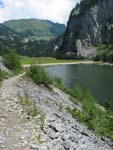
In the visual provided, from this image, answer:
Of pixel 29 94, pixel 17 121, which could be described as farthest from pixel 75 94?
pixel 17 121

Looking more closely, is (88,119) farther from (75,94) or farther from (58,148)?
(75,94)

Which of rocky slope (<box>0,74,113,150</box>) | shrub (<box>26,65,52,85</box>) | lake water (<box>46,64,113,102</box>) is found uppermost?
shrub (<box>26,65,52,85</box>)

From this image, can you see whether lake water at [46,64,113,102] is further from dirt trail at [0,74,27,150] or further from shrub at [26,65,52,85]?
dirt trail at [0,74,27,150]

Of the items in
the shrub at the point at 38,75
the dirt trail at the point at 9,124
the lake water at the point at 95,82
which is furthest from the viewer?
the lake water at the point at 95,82

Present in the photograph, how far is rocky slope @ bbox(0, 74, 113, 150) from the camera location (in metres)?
19.0

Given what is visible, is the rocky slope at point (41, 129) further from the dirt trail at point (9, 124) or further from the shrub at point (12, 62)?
the shrub at point (12, 62)

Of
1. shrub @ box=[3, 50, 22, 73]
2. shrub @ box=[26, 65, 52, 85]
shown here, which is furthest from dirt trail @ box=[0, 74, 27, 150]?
shrub @ box=[3, 50, 22, 73]

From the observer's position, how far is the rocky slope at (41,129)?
19.0 meters

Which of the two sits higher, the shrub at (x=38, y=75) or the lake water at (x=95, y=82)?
the shrub at (x=38, y=75)

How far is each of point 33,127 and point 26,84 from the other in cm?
1574

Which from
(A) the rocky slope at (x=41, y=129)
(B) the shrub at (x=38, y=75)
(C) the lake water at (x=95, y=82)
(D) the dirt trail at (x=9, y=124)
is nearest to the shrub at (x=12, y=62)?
(C) the lake water at (x=95, y=82)

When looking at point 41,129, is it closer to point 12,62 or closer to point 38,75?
point 38,75

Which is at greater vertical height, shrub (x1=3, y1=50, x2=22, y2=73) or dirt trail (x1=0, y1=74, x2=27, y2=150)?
shrub (x1=3, y1=50, x2=22, y2=73)

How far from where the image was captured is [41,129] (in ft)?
70.1
